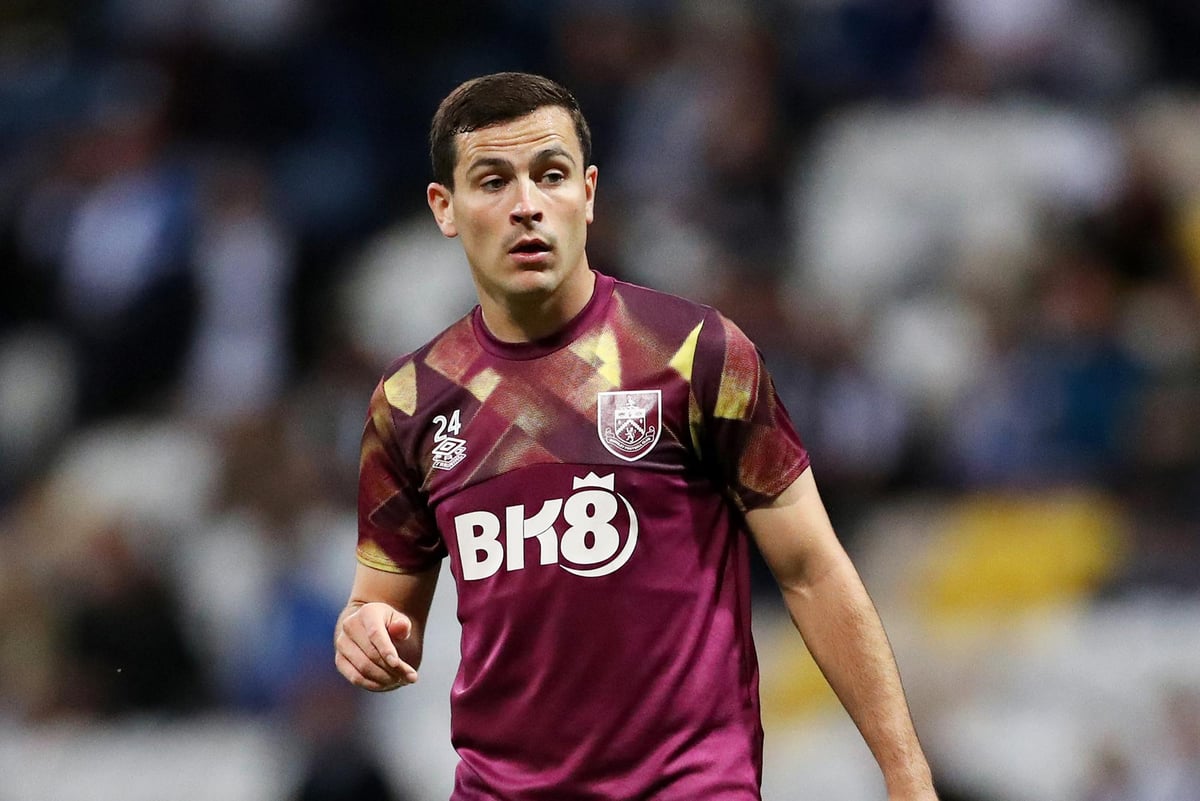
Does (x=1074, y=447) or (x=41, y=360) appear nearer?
(x=1074, y=447)

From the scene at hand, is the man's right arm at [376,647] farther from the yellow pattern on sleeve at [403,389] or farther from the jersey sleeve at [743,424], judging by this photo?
the jersey sleeve at [743,424]

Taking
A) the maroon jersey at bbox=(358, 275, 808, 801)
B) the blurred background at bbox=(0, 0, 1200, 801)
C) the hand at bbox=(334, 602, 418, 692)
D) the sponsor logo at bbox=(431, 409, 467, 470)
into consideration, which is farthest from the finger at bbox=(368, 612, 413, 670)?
the blurred background at bbox=(0, 0, 1200, 801)

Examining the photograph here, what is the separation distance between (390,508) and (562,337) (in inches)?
23.2

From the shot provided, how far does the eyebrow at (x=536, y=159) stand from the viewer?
4.09m

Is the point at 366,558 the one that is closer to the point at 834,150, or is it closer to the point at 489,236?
the point at 489,236

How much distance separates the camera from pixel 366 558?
444 centimetres

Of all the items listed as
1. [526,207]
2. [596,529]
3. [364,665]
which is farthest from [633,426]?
[364,665]

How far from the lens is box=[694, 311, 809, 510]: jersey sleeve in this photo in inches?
156

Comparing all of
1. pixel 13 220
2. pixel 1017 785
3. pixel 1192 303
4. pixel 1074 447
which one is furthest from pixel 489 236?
pixel 13 220

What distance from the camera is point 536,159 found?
4.09 metres

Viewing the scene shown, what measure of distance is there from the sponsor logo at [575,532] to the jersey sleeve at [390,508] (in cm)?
35

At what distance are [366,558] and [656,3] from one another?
22.3 feet

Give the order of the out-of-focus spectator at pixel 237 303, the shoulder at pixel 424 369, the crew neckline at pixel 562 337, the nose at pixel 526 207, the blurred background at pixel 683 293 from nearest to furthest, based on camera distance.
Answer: the nose at pixel 526 207 → the crew neckline at pixel 562 337 → the shoulder at pixel 424 369 → the blurred background at pixel 683 293 → the out-of-focus spectator at pixel 237 303

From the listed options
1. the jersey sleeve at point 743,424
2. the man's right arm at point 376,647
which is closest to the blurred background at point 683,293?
the man's right arm at point 376,647
